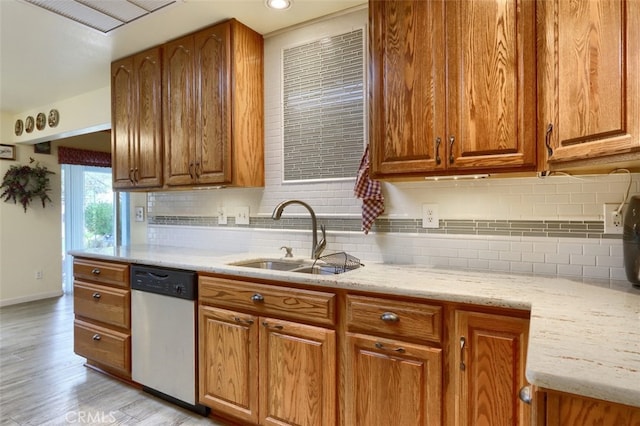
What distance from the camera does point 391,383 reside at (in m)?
1.46

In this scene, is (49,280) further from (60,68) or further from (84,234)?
(60,68)

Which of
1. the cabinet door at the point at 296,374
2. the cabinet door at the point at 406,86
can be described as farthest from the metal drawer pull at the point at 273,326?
the cabinet door at the point at 406,86

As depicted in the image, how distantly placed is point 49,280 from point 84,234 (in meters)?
Answer: 0.80

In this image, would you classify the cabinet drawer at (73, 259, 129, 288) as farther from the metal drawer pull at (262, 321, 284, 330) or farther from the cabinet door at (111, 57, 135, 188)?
the metal drawer pull at (262, 321, 284, 330)

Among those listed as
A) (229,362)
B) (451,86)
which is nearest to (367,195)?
(451,86)

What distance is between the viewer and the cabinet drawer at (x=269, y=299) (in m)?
1.61

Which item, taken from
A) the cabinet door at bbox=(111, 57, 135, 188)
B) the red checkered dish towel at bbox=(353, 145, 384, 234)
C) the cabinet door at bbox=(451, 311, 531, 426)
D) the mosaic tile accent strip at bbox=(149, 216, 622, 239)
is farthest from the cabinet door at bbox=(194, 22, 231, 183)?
the cabinet door at bbox=(451, 311, 531, 426)

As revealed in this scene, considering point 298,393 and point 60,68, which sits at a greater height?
point 60,68

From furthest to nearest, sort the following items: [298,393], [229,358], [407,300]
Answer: [229,358] < [298,393] < [407,300]

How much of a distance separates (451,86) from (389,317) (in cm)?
102

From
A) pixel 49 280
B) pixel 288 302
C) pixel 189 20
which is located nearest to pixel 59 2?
pixel 189 20

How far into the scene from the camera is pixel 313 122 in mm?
2355

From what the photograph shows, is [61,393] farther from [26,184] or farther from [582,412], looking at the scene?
[26,184]

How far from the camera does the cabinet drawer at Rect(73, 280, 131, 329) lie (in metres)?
2.36
